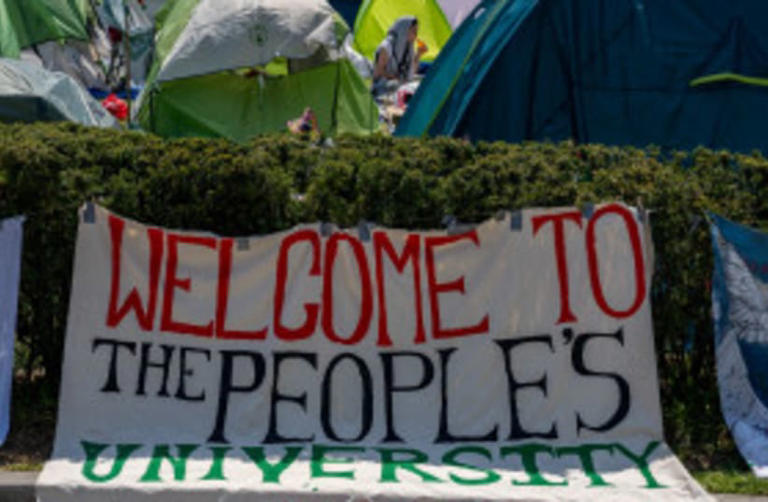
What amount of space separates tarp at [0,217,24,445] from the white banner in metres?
0.29

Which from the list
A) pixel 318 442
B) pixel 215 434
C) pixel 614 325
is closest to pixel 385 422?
pixel 318 442

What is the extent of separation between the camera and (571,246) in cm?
657

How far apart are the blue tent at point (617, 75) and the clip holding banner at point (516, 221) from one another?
12.7 ft

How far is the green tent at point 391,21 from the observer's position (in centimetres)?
1906

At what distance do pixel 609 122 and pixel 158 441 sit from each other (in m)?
5.42

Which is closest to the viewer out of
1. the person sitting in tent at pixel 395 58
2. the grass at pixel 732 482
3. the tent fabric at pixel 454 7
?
the grass at pixel 732 482

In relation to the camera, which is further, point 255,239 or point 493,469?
point 255,239

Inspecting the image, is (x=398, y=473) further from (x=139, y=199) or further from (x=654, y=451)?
(x=139, y=199)

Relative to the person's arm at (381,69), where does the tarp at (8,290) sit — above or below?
below

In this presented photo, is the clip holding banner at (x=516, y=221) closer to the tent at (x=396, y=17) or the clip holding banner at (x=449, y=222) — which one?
the clip holding banner at (x=449, y=222)

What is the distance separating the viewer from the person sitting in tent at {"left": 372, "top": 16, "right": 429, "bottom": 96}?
Answer: 614 inches

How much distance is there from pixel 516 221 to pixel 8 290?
254 cm

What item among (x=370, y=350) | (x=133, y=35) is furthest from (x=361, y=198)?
(x=133, y=35)

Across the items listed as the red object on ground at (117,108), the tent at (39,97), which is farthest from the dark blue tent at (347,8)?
the tent at (39,97)
